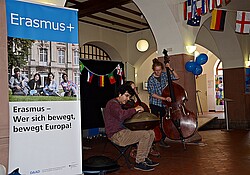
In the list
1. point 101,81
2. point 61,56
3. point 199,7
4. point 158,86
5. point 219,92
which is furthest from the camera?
point 219,92

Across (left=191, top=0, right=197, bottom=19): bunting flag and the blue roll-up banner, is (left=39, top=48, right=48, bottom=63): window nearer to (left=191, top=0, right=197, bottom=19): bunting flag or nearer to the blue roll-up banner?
the blue roll-up banner

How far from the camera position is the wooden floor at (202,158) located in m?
4.04

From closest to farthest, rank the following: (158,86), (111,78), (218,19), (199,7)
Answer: (158,86) → (199,7) → (218,19) → (111,78)

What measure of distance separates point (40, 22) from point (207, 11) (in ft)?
13.1

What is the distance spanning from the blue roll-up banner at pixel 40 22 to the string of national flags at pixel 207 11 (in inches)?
143

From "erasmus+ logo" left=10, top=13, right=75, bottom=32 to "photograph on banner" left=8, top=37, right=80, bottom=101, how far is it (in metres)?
0.14

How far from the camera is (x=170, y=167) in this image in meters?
4.30

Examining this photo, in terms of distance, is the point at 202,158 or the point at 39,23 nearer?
the point at 39,23

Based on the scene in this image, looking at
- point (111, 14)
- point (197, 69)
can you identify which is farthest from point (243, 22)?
point (111, 14)

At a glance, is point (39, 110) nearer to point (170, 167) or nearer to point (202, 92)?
point (170, 167)

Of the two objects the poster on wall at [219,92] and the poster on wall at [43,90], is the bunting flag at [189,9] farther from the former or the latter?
the poster on wall at [219,92]

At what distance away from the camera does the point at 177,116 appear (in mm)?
5242

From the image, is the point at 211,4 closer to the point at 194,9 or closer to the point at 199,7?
the point at 199,7

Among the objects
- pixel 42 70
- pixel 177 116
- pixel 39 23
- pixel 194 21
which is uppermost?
pixel 194 21
